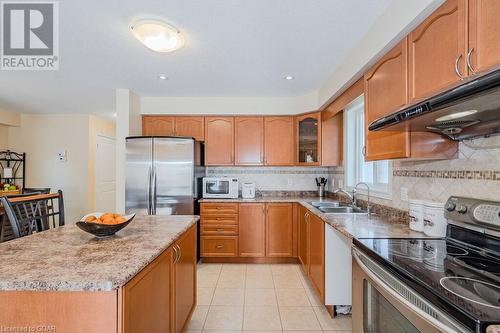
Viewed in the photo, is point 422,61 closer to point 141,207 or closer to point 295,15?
point 295,15

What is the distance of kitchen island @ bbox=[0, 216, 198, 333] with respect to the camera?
948 mm

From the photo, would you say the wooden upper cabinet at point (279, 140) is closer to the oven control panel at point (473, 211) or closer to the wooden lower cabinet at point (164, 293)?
the wooden lower cabinet at point (164, 293)

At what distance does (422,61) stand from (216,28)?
141 centimetres

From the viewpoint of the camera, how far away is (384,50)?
178cm

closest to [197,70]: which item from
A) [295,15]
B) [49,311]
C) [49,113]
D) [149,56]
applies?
[149,56]

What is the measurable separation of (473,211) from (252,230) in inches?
101

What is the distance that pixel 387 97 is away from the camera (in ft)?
5.64

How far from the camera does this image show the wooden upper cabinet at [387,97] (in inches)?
61.7

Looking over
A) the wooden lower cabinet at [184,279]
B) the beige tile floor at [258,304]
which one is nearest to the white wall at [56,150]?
the beige tile floor at [258,304]

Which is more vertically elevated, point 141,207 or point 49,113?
point 49,113

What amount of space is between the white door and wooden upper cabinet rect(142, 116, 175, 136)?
2.46 m

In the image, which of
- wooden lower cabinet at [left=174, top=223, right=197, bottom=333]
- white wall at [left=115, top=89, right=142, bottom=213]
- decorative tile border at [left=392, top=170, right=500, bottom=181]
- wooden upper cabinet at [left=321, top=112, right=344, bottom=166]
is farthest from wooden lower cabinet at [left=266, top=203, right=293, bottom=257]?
white wall at [left=115, top=89, right=142, bottom=213]

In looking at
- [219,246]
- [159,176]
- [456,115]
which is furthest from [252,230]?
[456,115]

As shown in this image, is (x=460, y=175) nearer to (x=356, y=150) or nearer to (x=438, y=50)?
(x=438, y=50)
